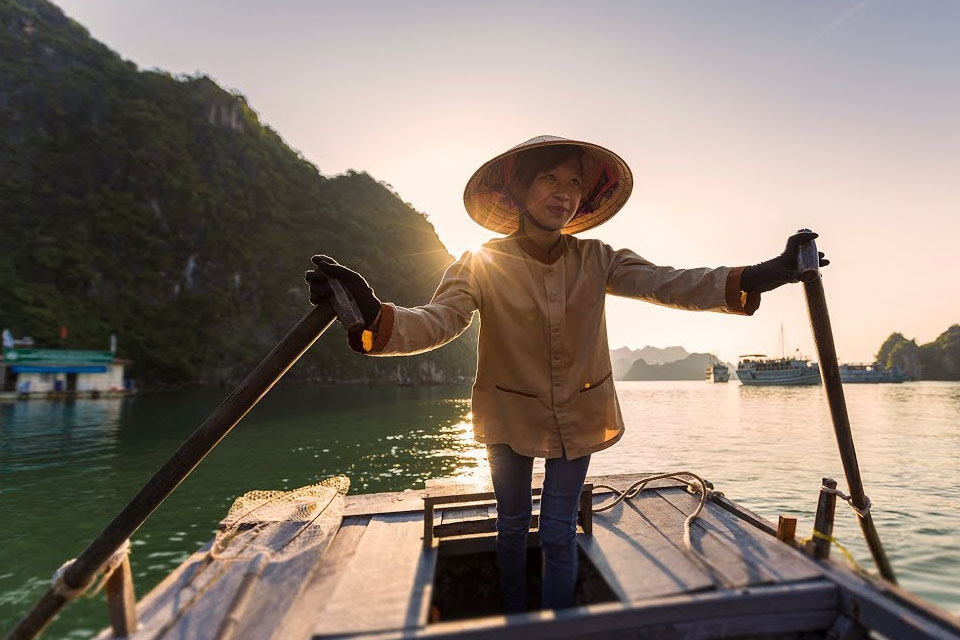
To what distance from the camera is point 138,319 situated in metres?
48.1

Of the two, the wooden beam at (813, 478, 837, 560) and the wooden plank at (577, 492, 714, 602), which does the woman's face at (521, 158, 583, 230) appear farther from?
the wooden beam at (813, 478, 837, 560)

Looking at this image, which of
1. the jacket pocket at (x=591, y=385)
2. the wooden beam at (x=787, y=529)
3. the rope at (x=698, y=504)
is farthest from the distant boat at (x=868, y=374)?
the jacket pocket at (x=591, y=385)

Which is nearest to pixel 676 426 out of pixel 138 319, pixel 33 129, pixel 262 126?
pixel 138 319

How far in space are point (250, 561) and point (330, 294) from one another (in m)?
1.64

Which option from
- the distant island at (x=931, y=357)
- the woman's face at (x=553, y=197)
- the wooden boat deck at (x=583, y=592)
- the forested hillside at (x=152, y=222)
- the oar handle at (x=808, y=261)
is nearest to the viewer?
the wooden boat deck at (x=583, y=592)

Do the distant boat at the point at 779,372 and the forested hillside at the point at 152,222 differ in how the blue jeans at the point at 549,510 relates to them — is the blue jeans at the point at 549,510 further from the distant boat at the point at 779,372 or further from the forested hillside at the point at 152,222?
the distant boat at the point at 779,372

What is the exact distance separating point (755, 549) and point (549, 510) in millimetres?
1142

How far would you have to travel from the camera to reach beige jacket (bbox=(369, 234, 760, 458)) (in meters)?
2.09

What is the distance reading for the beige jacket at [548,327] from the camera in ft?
6.84

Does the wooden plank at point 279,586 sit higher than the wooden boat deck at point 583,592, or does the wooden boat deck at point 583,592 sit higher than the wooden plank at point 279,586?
the wooden boat deck at point 583,592

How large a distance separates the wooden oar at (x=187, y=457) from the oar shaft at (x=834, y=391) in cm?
215

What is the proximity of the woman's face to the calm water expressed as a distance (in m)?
5.07

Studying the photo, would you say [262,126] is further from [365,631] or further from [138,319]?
[365,631]

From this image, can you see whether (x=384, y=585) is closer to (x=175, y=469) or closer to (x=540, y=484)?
(x=175, y=469)
